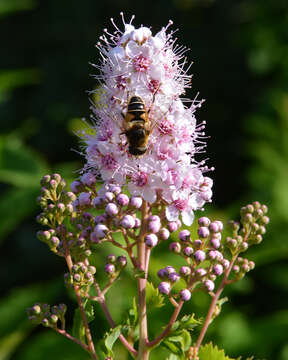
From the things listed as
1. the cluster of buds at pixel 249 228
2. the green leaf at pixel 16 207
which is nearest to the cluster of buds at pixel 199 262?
the cluster of buds at pixel 249 228

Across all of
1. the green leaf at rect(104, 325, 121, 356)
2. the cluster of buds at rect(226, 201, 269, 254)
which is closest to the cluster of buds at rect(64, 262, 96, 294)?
the green leaf at rect(104, 325, 121, 356)

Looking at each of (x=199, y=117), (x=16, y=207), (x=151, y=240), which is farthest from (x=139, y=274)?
(x=199, y=117)

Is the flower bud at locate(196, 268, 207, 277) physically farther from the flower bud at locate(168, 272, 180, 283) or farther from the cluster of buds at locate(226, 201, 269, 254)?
the cluster of buds at locate(226, 201, 269, 254)

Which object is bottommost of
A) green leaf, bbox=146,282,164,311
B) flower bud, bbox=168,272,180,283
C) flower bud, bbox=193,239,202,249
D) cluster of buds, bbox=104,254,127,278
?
green leaf, bbox=146,282,164,311

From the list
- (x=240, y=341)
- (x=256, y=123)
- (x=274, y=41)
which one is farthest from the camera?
(x=274, y=41)

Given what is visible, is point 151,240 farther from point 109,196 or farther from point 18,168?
point 18,168

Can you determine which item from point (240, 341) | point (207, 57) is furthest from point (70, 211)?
point (207, 57)

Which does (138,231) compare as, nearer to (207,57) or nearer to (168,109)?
(168,109)
